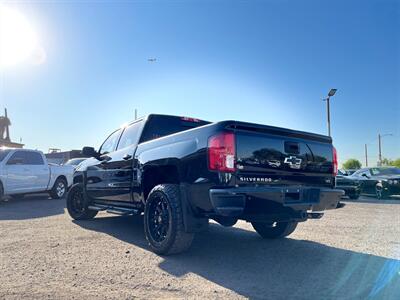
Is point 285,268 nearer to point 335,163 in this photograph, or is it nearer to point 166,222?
point 166,222

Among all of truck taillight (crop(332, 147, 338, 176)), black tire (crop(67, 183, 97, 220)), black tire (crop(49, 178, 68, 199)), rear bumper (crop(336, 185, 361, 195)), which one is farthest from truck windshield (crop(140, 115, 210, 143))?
rear bumper (crop(336, 185, 361, 195))

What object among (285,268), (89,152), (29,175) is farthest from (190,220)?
(29,175)

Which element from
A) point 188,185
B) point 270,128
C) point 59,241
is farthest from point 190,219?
point 59,241

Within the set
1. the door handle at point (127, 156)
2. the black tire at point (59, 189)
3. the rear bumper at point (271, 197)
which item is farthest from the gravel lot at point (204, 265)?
the black tire at point (59, 189)

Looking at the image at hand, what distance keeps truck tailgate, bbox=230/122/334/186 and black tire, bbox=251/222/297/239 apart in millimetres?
1134

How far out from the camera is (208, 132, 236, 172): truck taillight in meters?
3.72

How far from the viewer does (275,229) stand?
5668 millimetres

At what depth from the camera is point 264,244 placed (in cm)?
539

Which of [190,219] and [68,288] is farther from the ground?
[190,219]

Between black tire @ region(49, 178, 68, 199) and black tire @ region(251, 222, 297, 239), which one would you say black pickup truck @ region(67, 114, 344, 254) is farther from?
black tire @ region(49, 178, 68, 199)

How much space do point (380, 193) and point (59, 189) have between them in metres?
12.4

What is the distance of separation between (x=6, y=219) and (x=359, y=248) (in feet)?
23.2

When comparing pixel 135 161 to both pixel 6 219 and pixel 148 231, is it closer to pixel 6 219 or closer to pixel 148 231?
pixel 148 231

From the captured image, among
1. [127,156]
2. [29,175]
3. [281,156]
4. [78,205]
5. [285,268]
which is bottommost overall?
[285,268]
